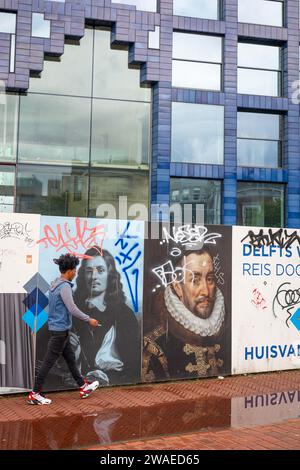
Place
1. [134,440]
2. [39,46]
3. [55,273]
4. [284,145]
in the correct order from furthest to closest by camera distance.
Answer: [284,145], [39,46], [55,273], [134,440]

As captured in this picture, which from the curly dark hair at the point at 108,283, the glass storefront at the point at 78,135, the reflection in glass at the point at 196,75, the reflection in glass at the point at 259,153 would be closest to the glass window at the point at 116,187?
the glass storefront at the point at 78,135

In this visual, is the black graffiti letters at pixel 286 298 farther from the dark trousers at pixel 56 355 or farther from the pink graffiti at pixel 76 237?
the dark trousers at pixel 56 355

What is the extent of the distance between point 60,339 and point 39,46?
12.5 m

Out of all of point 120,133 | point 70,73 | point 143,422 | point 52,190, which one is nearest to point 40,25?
point 70,73

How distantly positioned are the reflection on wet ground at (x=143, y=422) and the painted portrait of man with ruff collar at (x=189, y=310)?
1057mm

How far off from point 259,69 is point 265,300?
12.4 m

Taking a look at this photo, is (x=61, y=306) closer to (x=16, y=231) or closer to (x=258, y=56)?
(x=16, y=231)

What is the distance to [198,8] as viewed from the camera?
59.5ft

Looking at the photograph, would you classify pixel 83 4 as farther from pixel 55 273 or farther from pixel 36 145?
pixel 55 273

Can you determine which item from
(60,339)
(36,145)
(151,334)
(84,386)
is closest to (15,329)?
(60,339)

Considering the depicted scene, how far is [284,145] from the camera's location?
18656 mm

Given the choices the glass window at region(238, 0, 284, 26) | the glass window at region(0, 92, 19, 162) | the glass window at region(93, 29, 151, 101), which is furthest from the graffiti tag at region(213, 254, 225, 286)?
the glass window at region(238, 0, 284, 26)

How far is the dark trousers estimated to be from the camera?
6461 mm

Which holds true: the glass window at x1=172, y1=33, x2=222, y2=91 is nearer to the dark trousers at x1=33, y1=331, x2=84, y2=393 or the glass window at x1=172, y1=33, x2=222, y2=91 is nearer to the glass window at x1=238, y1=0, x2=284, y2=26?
the glass window at x1=238, y1=0, x2=284, y2=26
